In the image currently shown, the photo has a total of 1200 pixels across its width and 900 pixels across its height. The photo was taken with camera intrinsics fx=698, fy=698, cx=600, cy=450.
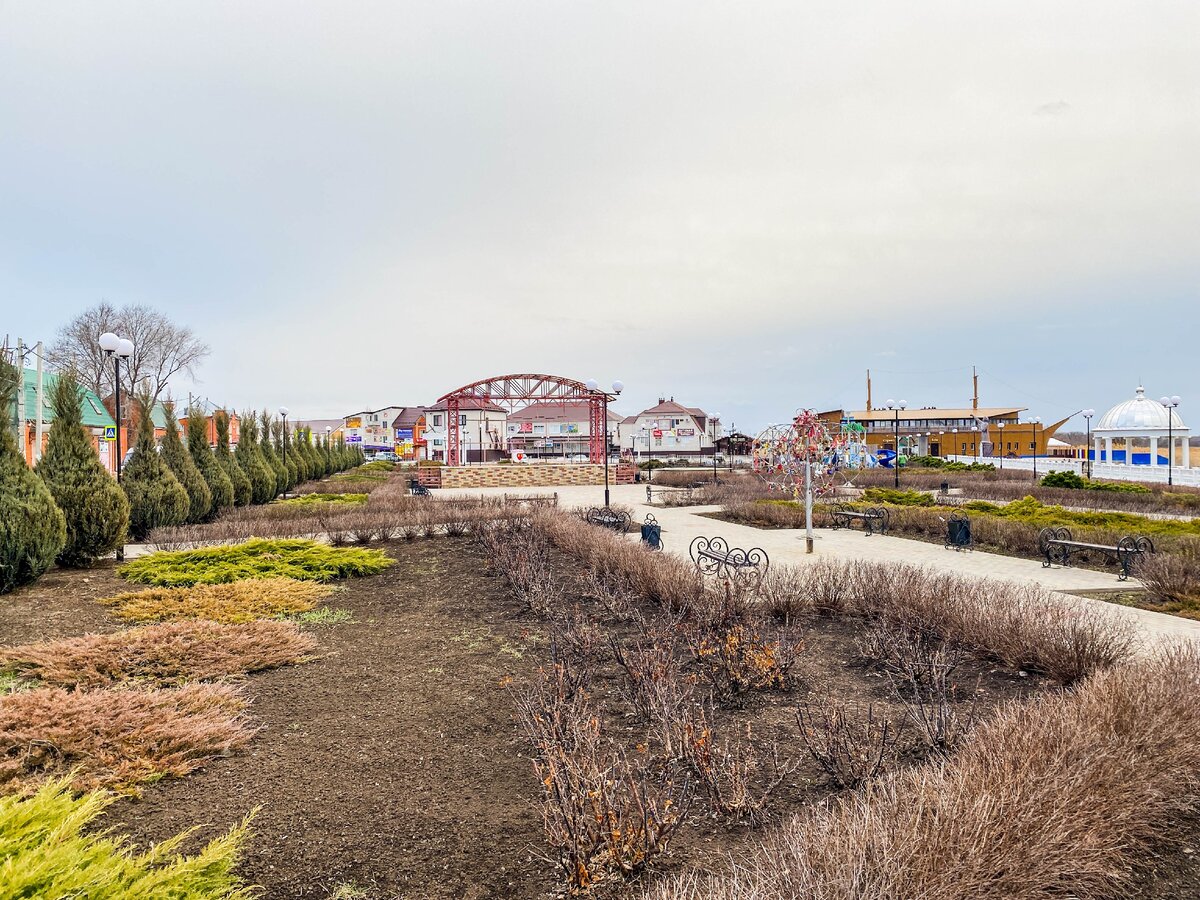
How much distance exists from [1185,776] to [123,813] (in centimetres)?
535

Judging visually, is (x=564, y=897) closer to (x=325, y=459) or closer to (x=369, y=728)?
(x=369, y=728)

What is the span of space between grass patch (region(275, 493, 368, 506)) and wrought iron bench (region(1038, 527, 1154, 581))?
18525 mm

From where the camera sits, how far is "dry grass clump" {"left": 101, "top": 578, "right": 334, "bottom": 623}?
25.4 ft

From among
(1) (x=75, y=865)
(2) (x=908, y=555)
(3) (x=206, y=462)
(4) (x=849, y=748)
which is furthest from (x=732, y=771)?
(3) (x=206, y=462)

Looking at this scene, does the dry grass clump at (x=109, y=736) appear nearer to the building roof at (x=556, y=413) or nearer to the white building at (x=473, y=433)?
the white building at (x=473, y=433)

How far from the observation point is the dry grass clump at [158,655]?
5555 millimetres

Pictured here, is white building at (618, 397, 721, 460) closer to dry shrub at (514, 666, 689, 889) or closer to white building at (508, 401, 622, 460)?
white building at (508, 401, 622, 460)

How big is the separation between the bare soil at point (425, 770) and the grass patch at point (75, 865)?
761 mm

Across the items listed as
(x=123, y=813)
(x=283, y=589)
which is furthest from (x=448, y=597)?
(x=123, y=813)

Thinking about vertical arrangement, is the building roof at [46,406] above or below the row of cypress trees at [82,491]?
above

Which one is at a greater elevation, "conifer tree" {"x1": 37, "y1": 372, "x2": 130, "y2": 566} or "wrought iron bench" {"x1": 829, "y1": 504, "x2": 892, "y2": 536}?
"conifer tree" {"x1": 37, "y1": 372, "x2": 130, "y2": 566}

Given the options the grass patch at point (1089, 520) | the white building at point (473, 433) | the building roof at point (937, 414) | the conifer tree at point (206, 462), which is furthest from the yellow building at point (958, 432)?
the conifer tree at point (206, 462)

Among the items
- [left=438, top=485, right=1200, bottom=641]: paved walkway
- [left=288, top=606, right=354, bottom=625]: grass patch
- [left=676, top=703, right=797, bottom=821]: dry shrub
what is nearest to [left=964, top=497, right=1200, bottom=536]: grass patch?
[left=438, top=485, right=1200, bottom=641]: paved walkway

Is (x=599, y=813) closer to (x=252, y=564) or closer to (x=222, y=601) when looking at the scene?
(x=222, y=601)
